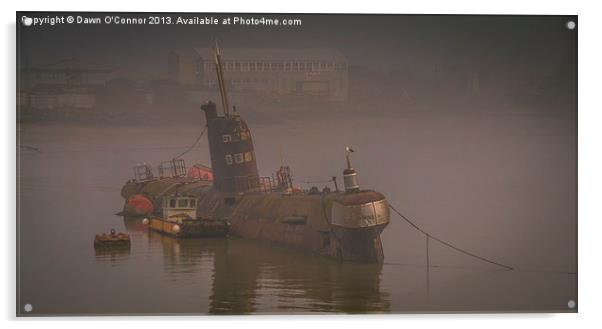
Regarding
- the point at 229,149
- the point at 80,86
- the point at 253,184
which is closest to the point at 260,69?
the point at 229,149

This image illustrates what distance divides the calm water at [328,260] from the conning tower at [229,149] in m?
0.05

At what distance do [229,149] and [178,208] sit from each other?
0.35 metres

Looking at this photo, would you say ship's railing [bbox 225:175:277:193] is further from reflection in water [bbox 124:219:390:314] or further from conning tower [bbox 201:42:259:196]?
reflection in water [bbox 124:219:390:314]

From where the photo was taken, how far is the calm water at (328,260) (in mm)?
3709

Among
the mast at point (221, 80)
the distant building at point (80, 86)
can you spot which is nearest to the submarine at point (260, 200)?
the mast at point (221, 80)

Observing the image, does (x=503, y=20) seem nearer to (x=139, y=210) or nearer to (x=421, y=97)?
(x=421, y=97)

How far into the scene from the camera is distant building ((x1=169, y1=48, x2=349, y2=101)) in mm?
3777

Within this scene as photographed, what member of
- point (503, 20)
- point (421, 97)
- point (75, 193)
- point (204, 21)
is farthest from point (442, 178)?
point (75, 193)

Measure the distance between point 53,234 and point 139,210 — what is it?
15.1 inches

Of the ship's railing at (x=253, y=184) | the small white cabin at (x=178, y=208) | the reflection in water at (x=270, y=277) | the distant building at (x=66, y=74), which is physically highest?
the distant building at (x=66, y=74)

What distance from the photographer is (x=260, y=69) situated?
378 centimetres

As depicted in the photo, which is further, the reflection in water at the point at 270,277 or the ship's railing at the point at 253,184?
the ship's railing at the point at 253,184

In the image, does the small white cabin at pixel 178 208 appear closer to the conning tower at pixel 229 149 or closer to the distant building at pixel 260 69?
the conning tower at pixel 229 149

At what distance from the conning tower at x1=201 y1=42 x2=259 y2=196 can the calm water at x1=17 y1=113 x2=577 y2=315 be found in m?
0.05
